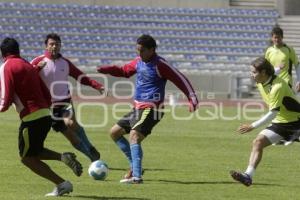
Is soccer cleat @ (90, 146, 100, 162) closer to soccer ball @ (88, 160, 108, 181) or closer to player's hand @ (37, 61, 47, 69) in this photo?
soccer ball @ (88, 160, 108, 181)

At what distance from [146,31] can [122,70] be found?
90.7ft

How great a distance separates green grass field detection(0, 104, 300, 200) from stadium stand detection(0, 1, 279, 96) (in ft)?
54.2

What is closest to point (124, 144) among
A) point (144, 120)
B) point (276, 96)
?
point (144, 120)

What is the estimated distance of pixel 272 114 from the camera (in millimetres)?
11461

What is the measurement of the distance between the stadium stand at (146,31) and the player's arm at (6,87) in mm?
28143

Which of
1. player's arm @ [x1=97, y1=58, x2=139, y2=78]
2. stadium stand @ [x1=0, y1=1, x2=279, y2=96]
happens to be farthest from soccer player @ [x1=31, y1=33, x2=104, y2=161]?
stadium stand @ [x1=0, y1=1, x2=279, y2=96]

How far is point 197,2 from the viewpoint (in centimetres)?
4238

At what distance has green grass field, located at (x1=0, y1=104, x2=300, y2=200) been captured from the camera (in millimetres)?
11188

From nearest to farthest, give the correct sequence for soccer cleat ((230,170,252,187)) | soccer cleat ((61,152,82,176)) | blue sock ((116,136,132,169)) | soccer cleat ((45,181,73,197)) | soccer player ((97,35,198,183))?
soccer cleat ((45,181,73,197)), soccer cleat ((61,152,82,176)), soccer cleat ((230,170,252,187)), soccer player ((97,35,198,183)), blue sock ((116,136,132,169))

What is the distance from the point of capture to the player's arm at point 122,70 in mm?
12876

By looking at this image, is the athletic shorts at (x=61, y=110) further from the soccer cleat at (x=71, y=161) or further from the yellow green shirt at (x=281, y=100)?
the yellow green shirt at (x=281, y=100)

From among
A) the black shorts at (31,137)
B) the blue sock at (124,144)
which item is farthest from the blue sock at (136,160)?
the black shorts at (31,137)

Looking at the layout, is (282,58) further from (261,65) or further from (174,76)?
(261,65)

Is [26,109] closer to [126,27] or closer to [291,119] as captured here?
[291,119]
